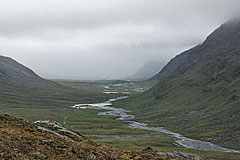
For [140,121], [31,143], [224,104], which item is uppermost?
[31,143]

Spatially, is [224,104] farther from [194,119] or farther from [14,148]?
[14,148]

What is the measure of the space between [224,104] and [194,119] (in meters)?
25.4

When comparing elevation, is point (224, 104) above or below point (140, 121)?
above

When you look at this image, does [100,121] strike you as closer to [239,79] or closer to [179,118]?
[179,118]

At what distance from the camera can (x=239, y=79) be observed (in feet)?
650

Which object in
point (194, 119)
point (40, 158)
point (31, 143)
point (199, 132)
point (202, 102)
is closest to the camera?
point (40, 158)

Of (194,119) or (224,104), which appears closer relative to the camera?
(194,119)

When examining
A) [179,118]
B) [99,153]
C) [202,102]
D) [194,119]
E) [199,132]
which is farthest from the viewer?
[202,102]

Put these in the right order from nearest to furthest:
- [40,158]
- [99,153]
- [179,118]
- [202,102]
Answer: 1. [40,158]
2. [99,153]
3. [179,118]
4. [202,102]

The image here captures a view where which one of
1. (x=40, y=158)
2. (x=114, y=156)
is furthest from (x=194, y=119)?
(x=40, y=158)

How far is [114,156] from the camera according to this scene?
1209 inches

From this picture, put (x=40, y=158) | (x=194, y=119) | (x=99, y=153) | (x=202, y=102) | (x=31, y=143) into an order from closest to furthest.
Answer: (x=40, y=158) < (x=31, y=143) < (x=99, y=153) < (x=194, y=119) < (x=202, y=102)

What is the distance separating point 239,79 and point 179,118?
6578 cm

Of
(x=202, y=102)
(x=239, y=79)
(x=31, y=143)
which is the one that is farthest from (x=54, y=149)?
(x=239, y=79)
